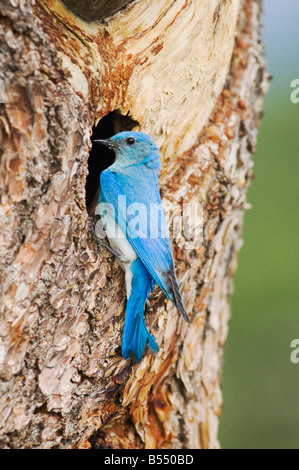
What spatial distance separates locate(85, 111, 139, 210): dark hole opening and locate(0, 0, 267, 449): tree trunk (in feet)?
0.07

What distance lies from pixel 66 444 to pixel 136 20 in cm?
269

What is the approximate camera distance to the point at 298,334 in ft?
20.1

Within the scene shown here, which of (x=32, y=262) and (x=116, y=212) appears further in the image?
(x=116, y=212)

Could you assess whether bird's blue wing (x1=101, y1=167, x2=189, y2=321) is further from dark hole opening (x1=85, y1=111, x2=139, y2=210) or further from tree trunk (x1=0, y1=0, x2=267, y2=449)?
dark hole opening (x1=85, y1=111, x2=139, y2=210)

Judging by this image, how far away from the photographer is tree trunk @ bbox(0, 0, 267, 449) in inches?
110

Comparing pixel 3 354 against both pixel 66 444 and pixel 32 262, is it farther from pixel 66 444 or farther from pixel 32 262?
pixel 66 444

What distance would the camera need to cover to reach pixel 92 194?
414 cm

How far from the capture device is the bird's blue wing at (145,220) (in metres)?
3.41

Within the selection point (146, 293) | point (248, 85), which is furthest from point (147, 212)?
point (248, 85)

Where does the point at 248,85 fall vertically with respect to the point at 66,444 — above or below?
above

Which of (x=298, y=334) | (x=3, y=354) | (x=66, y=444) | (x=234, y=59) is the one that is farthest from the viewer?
(x=298, y=334)

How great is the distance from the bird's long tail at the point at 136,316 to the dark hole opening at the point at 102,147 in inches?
32.5

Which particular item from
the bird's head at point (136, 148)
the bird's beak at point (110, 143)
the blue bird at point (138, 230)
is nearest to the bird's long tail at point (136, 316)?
the blue bird at point (138, 230)

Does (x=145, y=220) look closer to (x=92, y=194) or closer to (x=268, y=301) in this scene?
(x=92, y=194)
